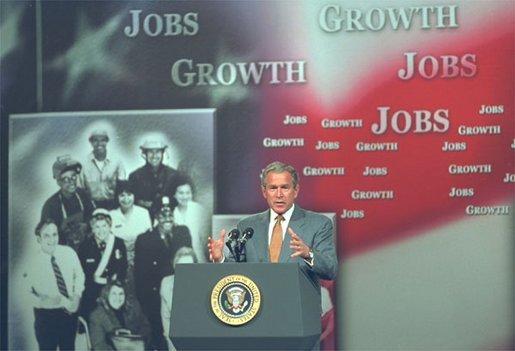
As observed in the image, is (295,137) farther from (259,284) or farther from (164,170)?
(259,284)

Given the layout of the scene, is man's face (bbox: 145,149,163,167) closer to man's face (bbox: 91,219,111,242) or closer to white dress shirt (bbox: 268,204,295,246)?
man's face (bbox: 91,219,111,242)

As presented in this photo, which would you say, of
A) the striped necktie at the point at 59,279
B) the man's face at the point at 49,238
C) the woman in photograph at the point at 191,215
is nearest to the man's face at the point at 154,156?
the woman in photograph at the point at 191,215

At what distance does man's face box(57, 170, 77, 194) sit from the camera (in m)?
6.08

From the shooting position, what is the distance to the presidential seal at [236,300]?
12.7 feet

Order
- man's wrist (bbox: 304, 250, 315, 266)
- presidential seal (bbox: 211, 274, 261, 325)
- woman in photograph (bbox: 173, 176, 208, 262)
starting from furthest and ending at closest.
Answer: woman in photograph (bbox: 173, 176, 208, 262) < man's wrist (bbox: 304, 250, 315, 266) < presidential seal (bbox: 211, 274, 261, 325)

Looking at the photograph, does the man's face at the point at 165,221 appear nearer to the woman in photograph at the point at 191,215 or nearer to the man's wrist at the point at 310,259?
the woman in photograph at the point at 191,215

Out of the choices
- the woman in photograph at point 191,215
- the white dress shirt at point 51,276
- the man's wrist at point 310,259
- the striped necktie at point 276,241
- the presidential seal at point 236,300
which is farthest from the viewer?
the white dress shirt at point 51,276

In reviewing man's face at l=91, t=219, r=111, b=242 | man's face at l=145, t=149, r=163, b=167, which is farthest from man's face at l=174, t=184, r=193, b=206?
man's face at l=91, t=219, r=111, b=242

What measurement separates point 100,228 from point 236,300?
7.54 ft

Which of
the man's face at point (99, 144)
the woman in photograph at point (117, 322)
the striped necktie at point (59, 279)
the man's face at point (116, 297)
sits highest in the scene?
the man's face at point (99, 144)

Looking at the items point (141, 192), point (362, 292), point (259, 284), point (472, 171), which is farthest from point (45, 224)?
point (259, 284)

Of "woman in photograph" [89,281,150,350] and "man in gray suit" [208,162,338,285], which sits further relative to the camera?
"woman in photograph" [89,281,150,350]

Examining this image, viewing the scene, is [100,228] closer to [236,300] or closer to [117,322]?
[117,322]

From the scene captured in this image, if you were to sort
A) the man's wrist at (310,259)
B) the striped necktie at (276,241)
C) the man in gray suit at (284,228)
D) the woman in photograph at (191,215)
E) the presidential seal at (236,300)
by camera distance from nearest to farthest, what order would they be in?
the presidential seal at (236,300)
the man's wrist at (310,259)
the man in gray suit at (284,228)
the striped necktie at (276,241)
the woman in photograph at (191,215)
